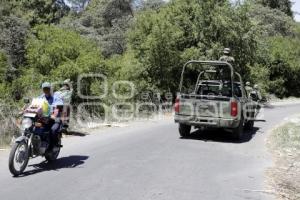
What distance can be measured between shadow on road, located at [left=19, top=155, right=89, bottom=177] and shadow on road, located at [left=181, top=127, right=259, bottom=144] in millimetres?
4691

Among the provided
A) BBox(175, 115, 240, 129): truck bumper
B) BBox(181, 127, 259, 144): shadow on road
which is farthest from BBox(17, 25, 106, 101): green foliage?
BBox(175, 115, 240, 129): truck bumper

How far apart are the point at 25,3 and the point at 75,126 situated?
33440 mm

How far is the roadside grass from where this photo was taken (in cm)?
843

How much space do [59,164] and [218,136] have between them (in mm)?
6554

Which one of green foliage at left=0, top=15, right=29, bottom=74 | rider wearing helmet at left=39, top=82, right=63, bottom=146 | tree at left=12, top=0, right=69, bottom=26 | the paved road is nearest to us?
the paved road

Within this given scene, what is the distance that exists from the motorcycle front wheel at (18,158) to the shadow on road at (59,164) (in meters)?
0.16

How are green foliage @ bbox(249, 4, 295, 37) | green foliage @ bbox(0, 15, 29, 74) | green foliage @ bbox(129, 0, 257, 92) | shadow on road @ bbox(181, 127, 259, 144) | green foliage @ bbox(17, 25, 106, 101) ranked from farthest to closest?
green foliage @ bbox(249, 4, 295, 37) < green foliage @ bbox(0, 15, 29, 74) < green foliage @ bbox(129, 0, 257, 92) < green foliage @ bbox(17, 25, 106, 101) < shadow on road @ bbox(181, 127, 259, 144)

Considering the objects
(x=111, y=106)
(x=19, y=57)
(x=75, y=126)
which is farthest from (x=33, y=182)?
(x=19, y=57)

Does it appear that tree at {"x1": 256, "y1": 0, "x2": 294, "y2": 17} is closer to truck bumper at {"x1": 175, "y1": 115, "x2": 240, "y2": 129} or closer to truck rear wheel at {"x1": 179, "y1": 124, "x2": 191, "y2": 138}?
truck rear wheel at {"x1": 179, "y1": 124, "x2": 191, "y2": 138}

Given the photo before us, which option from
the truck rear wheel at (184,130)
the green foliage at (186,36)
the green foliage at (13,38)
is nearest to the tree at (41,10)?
the green foliage at (13,38)

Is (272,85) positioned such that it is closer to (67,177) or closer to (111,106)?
(111,106)

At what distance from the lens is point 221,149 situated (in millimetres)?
12469

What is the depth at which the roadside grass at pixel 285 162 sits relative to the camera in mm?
8434

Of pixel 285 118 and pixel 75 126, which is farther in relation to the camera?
pixel 285 118
